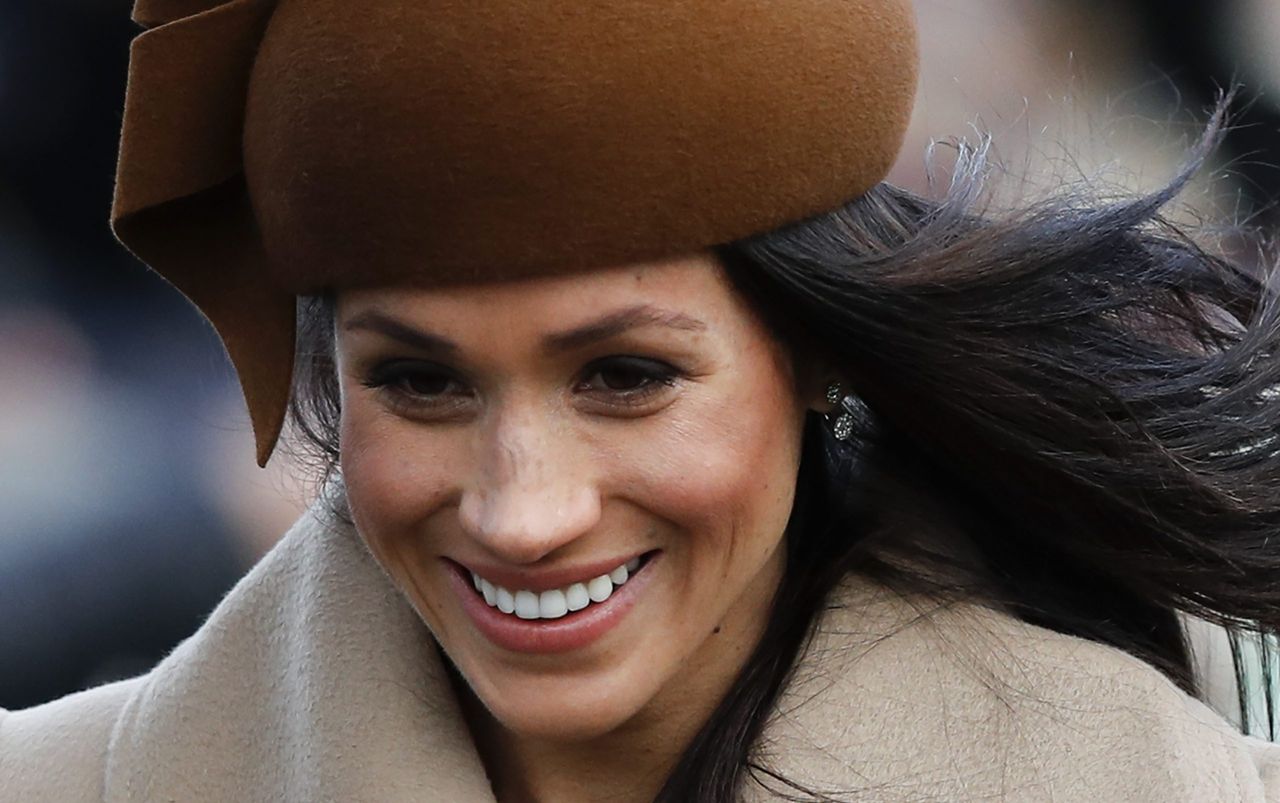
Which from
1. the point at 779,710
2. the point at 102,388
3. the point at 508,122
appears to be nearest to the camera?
the point at 508,122

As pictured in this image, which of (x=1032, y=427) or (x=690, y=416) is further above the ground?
(x=690, y=416)

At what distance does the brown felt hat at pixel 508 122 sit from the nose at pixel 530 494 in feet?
0.47

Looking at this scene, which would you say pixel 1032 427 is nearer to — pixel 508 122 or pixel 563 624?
pixel 563 624

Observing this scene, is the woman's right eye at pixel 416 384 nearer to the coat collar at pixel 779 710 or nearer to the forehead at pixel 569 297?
the forehead at pixel 569 297

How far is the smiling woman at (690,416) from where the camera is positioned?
1.59 m

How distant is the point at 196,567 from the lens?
3832mm

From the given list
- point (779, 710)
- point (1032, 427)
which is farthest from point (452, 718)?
point (1032, 427)

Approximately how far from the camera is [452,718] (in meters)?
1.96

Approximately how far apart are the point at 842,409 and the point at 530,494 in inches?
15.4

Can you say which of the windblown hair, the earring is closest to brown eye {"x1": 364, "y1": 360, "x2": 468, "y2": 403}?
the windblown hair

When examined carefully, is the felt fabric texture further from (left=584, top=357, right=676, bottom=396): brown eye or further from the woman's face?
(left=584, top=357, right=676, bottom=396): brown eye

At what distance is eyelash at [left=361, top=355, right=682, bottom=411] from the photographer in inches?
65.5

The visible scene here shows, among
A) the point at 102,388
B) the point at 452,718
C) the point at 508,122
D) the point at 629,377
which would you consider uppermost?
the point at 508,122

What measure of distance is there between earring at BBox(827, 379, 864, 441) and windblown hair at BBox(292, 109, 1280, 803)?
17 mm
